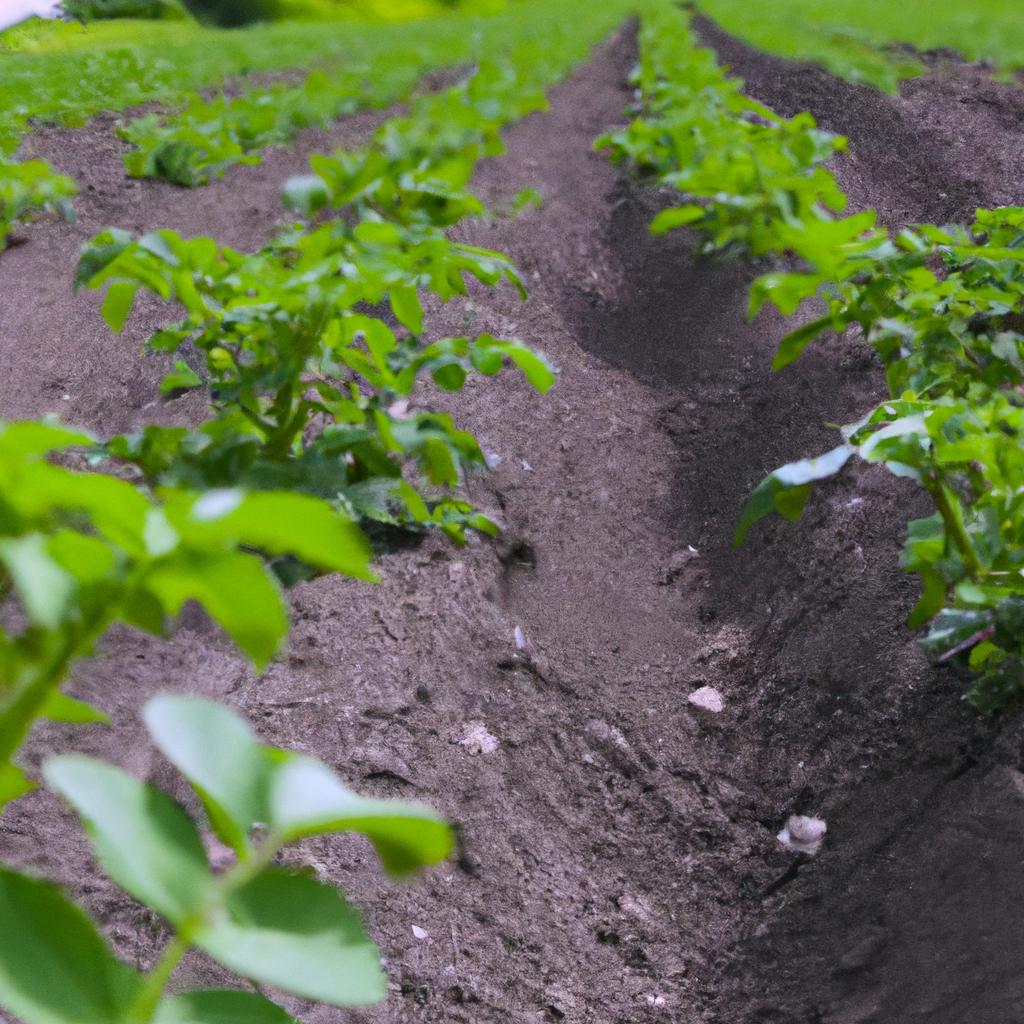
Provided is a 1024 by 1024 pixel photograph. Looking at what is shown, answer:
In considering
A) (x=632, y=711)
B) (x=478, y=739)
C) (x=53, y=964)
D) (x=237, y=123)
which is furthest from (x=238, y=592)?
(x=237, y=123)

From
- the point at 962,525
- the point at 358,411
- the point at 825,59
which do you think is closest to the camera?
the point at 962,525

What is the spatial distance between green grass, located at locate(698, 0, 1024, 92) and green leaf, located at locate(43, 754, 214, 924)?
364 cm

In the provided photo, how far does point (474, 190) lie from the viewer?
3.17 meters

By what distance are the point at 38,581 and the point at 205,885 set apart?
130 mm

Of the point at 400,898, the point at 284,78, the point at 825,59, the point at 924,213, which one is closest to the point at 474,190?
the point at 284,78

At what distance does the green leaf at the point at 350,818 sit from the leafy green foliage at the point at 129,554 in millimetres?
62

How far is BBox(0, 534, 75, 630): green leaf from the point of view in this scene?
0.35 m

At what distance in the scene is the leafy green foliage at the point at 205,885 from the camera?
32 cm

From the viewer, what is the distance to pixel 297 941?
1.13 ft

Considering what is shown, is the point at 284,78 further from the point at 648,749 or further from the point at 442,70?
the point at 648,749

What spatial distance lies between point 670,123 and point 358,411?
7.54 feet

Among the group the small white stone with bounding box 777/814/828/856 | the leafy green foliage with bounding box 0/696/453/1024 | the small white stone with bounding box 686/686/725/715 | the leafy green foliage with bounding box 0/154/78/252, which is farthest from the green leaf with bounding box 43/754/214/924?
the leafy green foliage with bounding box 0/154/78/252

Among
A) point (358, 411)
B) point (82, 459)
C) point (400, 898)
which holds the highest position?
point (358, 411)

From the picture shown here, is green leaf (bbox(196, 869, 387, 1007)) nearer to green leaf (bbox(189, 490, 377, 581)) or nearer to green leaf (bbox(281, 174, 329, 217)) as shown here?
green leaf (bbox(189, 490, 377, 581))
